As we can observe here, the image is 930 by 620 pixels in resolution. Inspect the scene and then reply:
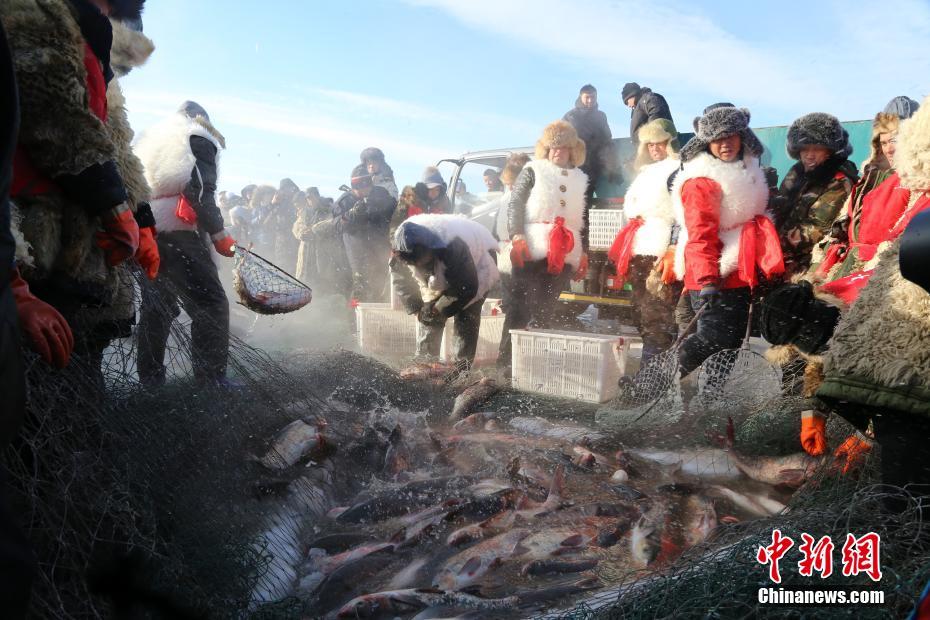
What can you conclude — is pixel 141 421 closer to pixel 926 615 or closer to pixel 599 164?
pixel 926 615

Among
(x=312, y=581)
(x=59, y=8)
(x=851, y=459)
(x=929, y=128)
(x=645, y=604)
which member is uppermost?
(x=59, y=8)

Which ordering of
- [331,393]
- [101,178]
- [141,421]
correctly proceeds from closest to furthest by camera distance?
[101,178] < [141,421] < [331,393]

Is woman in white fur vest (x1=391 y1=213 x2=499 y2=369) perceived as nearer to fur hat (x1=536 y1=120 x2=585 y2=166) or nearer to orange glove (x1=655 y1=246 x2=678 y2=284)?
fur hat (x1=536 y1=120 x2=585 y2=166)

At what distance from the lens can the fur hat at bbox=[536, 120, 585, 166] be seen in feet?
24.1

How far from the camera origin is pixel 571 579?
311 cm

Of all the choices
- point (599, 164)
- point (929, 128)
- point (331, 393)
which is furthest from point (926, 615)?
point (599, 164)

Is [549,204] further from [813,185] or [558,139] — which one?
[813,185]

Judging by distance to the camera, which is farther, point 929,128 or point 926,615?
point 929,128

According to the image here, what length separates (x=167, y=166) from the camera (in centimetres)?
517

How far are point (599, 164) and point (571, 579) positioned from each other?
6.95m

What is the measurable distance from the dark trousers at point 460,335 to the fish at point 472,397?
1.07 m

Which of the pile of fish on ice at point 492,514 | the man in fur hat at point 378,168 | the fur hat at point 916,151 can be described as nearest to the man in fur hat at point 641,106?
the man in fur hat at point 378,168

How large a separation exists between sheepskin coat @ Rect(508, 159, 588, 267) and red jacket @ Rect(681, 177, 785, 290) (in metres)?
2.50

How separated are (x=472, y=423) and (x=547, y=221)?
2775 mm
